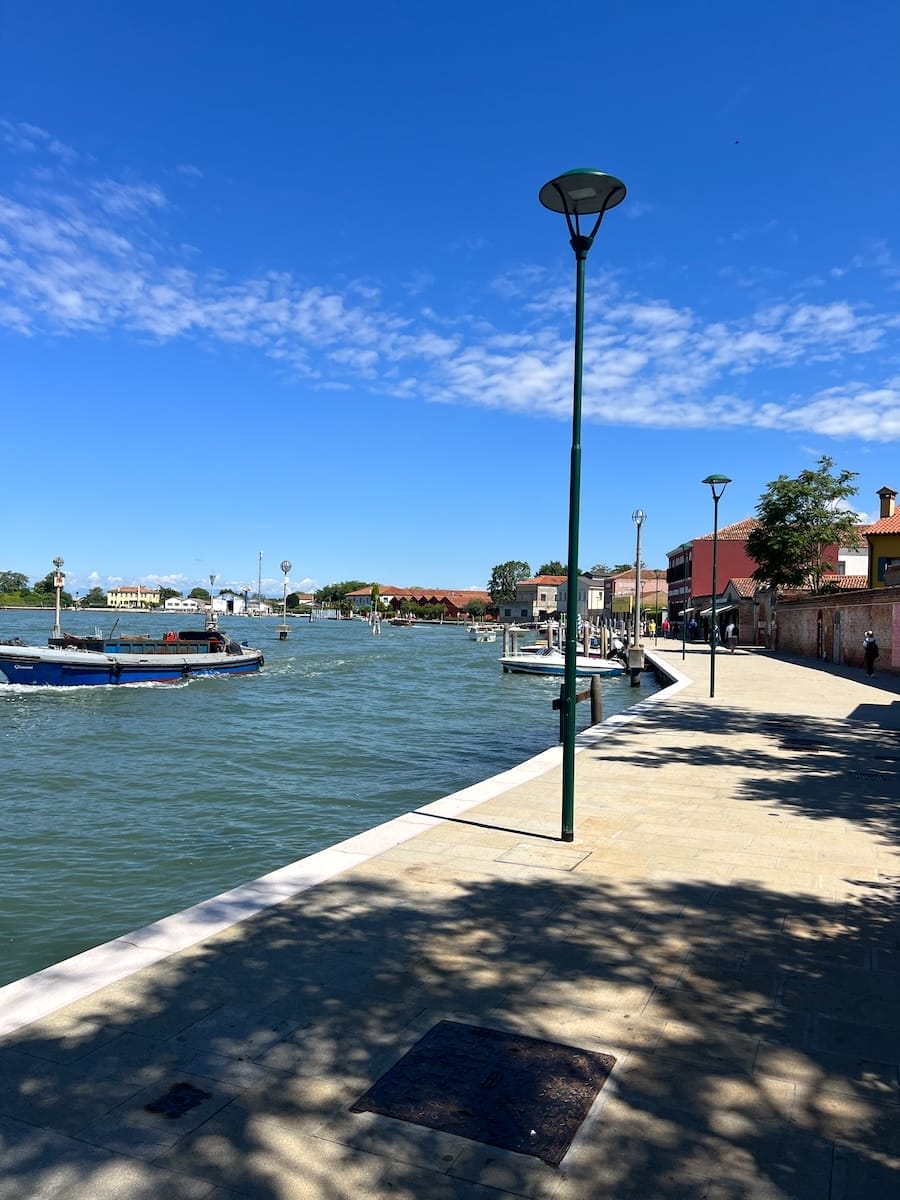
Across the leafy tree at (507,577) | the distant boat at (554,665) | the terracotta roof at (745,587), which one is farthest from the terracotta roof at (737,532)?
the leafy tree at (507,577)

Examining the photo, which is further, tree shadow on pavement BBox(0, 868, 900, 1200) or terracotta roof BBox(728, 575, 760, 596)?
terracotta roof BBox(728, 575, 760, 596)

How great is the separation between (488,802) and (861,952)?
4.32 metres

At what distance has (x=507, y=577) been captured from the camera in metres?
161

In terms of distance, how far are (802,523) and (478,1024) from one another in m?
46.9

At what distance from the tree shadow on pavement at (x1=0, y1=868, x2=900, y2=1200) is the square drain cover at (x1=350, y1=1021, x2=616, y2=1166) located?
0.19 ft

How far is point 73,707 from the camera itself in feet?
87.0

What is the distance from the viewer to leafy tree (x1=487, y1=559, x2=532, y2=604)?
6304 inches

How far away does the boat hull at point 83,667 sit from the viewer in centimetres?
3112

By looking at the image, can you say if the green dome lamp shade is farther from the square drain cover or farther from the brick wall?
the brick wall

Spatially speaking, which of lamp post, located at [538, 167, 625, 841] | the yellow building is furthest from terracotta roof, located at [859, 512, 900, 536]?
lamp post, located at [538, 167, 625, 841]

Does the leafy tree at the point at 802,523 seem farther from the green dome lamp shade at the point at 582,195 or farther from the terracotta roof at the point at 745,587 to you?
the green dome lamp shade at the point at 582,195

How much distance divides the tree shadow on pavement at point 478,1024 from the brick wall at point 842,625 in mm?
25620

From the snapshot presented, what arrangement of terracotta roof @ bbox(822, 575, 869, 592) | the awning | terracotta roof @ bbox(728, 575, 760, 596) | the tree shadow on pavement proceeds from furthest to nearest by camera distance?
1. terracotta roof @ bbox(728, 575, 760, 596)
2. the awning
3. terracotta roof @ bbox(822, 575, 869, 592)
4. the tree shadow on pavement

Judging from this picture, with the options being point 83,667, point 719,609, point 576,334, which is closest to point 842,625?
point 719,609
